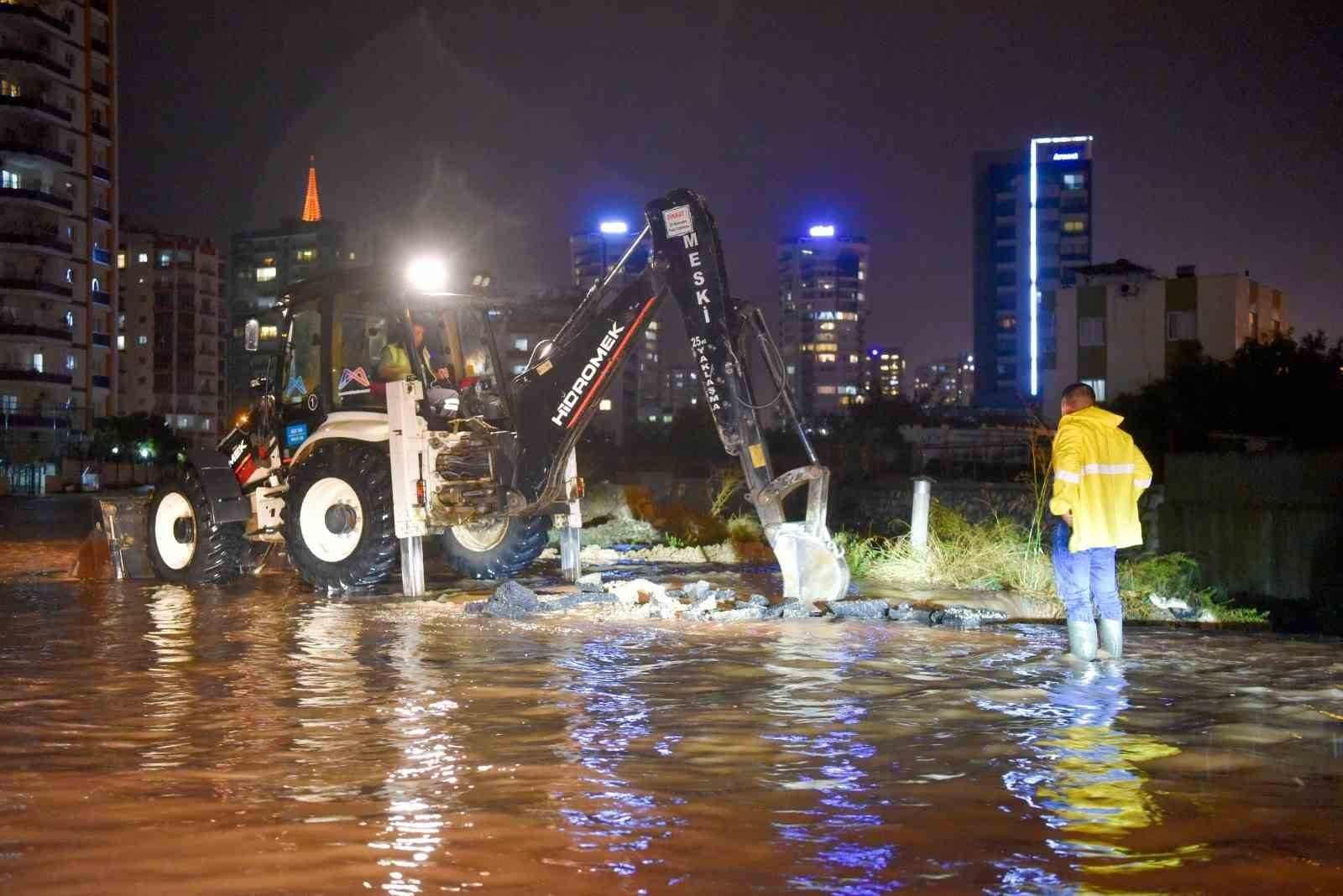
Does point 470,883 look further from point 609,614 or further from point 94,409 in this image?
point 94,409

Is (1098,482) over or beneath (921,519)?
over

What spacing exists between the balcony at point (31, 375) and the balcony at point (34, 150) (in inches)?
510

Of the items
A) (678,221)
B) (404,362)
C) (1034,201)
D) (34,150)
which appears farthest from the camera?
(1034,201)

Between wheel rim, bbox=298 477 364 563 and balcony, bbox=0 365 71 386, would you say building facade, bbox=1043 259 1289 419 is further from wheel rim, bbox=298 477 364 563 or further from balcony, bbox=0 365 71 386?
balcony, bbox=0 365 71 386

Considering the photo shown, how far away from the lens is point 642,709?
24.8ft

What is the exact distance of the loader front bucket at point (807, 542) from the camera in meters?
12.5

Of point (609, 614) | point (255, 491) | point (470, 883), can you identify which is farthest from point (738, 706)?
point (255, 491)

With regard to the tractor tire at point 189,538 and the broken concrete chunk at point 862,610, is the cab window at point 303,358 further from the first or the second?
the broken concrete chunk at point 862,610

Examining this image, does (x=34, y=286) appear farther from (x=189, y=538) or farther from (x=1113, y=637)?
(x=1113, y=637)

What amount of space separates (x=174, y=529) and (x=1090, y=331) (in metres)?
53.7

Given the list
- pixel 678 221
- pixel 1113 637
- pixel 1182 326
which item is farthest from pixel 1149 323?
pixel 1113 637

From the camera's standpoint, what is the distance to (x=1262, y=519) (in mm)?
23500

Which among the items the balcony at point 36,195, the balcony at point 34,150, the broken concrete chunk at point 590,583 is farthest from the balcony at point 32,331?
the broken concrete chunk at point 590,583

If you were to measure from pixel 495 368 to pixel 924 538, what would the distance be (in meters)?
5.14
